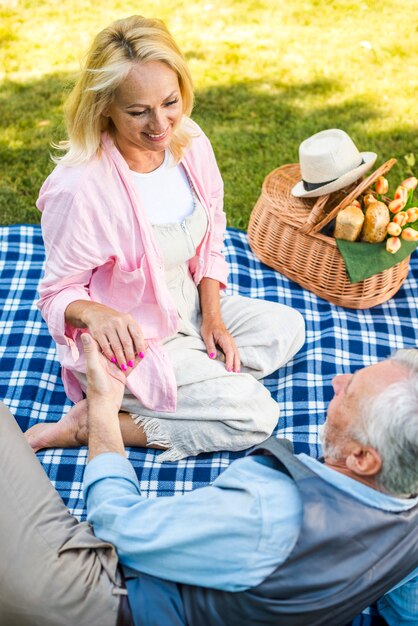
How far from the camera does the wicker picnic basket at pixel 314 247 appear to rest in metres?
3.45

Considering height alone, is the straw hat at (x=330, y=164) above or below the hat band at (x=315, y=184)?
above

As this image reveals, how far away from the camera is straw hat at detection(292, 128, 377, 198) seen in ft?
11.3

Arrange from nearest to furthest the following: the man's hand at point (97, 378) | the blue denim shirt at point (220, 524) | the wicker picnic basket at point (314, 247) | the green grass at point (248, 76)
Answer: the blue denim shirt at point (220, 524) < the man's hand at point (97, 378) < the wicker picnic basket at point (314, 247) < the green grass at point (248, 76)

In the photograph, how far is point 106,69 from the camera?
2379 mm

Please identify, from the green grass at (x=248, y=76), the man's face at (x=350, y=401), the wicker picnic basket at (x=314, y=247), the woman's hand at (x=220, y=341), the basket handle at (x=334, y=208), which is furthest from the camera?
the green grass at (x=248, y=76)

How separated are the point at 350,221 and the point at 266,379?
84 cm

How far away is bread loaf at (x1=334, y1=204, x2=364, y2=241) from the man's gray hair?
5.27 ft

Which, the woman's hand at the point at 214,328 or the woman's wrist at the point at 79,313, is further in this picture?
the woman's hand at the point at 214,328

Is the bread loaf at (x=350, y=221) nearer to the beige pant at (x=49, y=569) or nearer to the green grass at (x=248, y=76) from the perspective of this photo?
the green grass at (x=248, y=76)

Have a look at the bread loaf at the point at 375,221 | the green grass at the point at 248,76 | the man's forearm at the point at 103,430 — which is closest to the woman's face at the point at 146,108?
the man's forearm at the point at 103,430

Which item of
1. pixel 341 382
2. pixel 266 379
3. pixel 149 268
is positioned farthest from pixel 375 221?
pixel 341 382

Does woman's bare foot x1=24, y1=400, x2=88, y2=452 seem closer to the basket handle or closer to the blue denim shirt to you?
the blue denim shirt

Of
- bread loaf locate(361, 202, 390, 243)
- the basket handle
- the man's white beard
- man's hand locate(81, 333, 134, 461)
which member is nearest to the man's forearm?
man's hand locate(81, 333, 134, 461)

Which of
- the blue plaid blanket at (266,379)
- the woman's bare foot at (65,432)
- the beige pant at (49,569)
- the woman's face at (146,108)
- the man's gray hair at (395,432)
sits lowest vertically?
the blue plaid blanket at (266,379)
